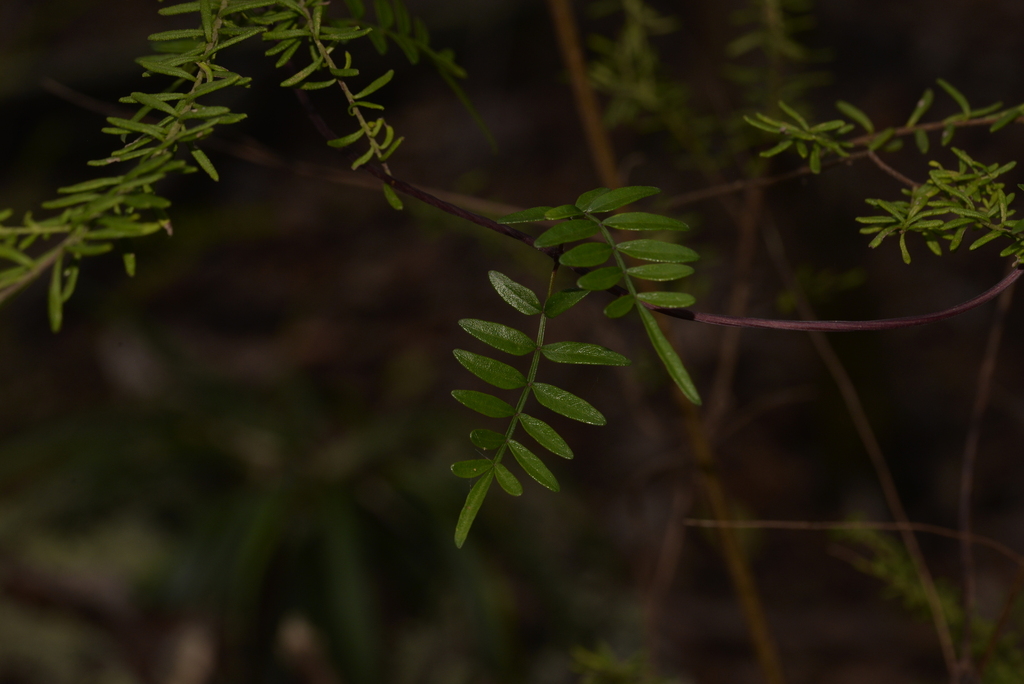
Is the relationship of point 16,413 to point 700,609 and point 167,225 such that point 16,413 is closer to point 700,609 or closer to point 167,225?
point 700,609

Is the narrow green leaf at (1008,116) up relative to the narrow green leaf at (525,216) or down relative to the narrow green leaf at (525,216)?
up

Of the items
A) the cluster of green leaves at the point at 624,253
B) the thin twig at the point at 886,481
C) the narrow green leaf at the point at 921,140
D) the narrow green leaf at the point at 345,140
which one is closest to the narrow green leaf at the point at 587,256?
the cluster of green leaves at the point at 624,253

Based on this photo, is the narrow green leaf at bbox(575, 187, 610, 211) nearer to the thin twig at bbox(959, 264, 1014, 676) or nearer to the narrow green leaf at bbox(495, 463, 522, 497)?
the narrow green leaf at bbox(495, 463, 522, 497)

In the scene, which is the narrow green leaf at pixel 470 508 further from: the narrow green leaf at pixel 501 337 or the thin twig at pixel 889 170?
the thin twig at pixel 889 170

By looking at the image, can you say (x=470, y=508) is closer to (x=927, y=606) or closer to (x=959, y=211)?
(x=959, y=211)

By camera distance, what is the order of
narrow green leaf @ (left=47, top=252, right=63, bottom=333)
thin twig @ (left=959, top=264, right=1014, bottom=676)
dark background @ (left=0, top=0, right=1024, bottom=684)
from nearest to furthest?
narrow green leaf @ (left=47, top=252, right=63, bottom=333) → thin twig @ (left=959, top=264, right=1014, bottom=676) → dark background @ (left=0, top=0, right=1024, bottom=684)

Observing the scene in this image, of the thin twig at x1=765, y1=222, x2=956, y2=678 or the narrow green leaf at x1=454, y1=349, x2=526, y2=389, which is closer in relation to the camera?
the narrow green leaf at x1=454, y1=349, x2=526, y2=389

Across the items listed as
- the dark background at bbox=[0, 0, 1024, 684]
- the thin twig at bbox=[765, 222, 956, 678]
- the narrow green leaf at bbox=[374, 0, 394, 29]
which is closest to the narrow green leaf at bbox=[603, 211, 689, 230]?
the narrow green leaf at bbox=[374, 0, 394, 29]
